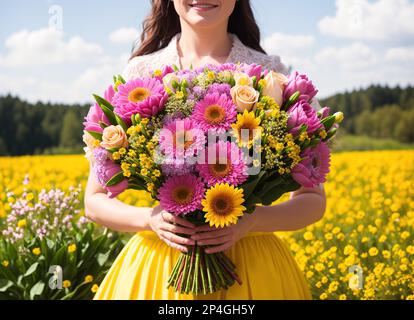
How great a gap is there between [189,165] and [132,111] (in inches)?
11.0

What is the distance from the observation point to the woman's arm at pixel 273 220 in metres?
2.03

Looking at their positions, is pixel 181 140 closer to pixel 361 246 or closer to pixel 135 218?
pixel 135 218

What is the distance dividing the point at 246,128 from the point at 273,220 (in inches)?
20.1

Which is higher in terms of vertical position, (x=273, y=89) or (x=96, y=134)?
(x=273, y=89)

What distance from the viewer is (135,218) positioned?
2.30 meters

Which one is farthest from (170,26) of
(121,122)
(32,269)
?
(32,269)

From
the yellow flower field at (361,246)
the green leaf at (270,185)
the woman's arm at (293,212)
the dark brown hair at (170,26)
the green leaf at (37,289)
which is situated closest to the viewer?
the green leaf at (270,185)

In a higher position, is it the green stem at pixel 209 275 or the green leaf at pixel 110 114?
the green leaf at pixel 110 114

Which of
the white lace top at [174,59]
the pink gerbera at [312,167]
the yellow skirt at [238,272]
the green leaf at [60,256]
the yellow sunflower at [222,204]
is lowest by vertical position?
the green leaf at [60,256]

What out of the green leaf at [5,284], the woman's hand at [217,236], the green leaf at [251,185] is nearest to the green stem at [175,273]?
the woman's hand at [217,236]

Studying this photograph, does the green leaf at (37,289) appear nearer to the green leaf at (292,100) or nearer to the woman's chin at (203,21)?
the woman's chin at (203,21)

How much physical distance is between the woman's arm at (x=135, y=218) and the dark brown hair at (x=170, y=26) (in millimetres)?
843
